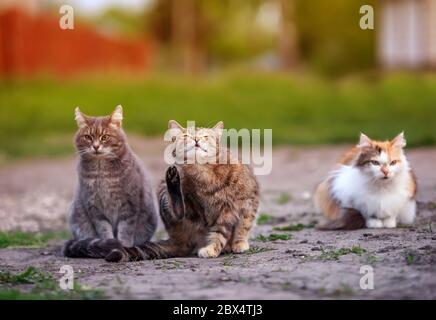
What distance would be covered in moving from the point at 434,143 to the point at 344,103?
618 centimetres

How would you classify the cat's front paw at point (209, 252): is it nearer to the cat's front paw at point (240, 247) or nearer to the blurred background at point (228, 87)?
the cat's front paw at point (240, 247)

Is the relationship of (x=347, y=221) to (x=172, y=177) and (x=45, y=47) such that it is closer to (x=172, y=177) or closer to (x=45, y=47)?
(x=172, y=177)

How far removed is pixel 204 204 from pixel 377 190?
1.64 meters

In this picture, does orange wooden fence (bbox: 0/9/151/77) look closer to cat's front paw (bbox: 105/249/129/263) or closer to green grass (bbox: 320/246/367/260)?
cat's front paw (bbox: 105/249/129/263)

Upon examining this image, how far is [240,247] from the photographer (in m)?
6.06

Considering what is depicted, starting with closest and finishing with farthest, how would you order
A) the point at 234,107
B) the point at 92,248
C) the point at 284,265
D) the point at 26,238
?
the point at 284,265 → the point at 92,248 → the point at 26,238 → the point at 234,107

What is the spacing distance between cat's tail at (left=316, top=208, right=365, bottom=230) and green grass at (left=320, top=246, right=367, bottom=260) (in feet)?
3.48

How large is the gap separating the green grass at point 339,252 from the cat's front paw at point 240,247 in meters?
0.66

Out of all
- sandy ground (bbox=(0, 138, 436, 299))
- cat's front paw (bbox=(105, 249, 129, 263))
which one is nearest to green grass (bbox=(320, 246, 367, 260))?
sandy ground (bbox=(0, 138, 436, 299))

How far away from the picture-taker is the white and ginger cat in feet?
21.8

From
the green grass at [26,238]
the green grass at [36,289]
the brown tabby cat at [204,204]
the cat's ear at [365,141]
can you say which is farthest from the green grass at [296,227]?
the green grass at [36,289]

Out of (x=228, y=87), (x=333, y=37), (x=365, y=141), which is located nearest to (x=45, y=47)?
(x=228, y=87)

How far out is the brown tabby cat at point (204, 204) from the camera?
5.92m
